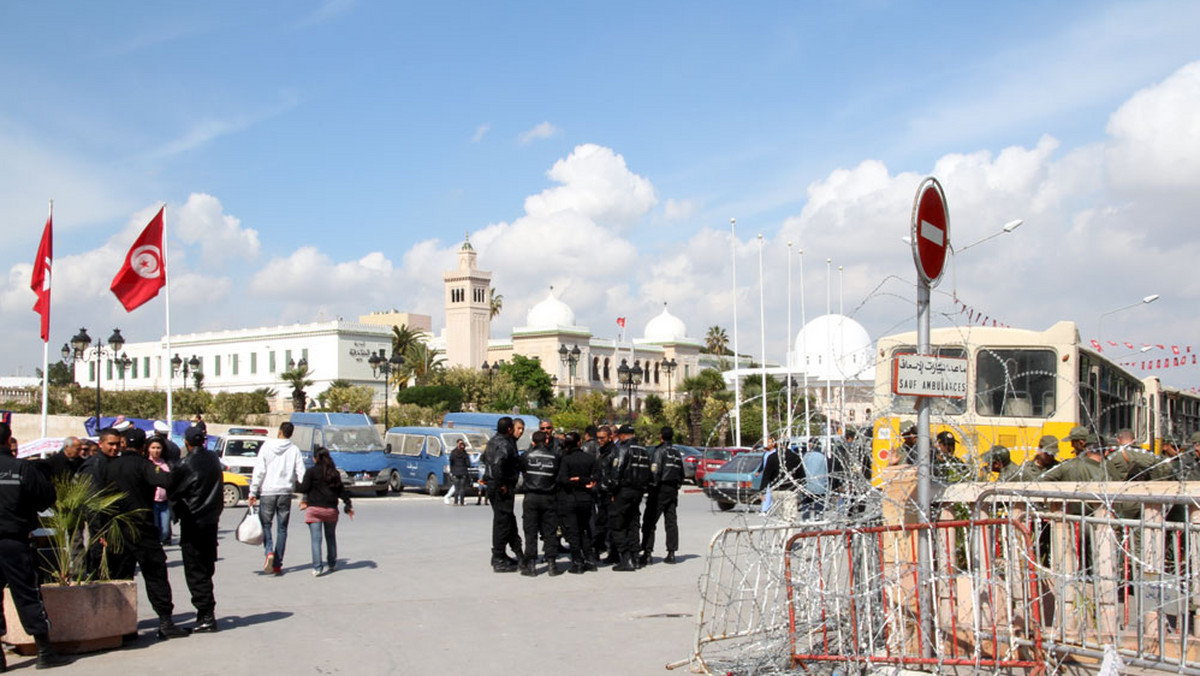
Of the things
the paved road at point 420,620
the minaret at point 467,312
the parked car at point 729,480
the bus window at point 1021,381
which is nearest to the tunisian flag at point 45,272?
the paved road at point 420,620

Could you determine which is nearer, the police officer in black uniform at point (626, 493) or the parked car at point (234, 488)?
the police officer in black uniform at point (626, 493)

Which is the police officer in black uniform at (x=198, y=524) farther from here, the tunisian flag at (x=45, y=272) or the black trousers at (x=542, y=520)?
the tunisian flag at (x=45, y=272)

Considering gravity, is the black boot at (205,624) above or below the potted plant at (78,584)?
below

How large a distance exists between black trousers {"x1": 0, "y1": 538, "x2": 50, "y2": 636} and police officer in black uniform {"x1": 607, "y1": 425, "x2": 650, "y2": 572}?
21.4 ft

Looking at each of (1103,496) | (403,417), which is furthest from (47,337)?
(403,417)

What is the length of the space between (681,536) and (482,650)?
972cm

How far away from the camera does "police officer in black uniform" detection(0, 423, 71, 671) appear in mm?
7645

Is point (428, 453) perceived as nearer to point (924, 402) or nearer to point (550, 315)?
point (924, 402)

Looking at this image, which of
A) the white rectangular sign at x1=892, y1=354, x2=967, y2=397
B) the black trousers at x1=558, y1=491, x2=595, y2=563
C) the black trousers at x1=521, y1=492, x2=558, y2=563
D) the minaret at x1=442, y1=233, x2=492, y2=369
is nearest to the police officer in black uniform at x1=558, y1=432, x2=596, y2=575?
the black trousers at x1=558, y1=491, x2=595, y2=563

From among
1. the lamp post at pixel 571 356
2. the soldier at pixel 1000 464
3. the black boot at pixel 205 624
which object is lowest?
the black boot at pixel 205 624

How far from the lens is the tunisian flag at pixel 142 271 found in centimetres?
2395

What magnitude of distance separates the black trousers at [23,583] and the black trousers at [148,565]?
3.02 feet

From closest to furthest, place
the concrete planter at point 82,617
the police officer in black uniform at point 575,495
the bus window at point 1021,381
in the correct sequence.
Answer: the concrete planter at point 82,617
the police officer in black uniform at point 575,495
the bus window at point 1021,381

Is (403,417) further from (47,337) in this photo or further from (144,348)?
(144,348)
